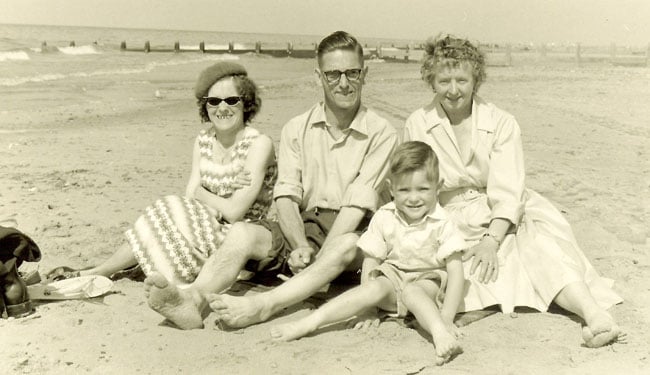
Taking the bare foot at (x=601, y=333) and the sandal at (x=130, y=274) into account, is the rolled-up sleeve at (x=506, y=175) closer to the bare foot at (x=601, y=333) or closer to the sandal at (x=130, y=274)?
the bare foot at (x=601, y=333)

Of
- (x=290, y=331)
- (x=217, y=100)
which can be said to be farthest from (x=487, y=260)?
(x=217, y=100)

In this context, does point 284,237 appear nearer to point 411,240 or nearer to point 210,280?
point 210,280

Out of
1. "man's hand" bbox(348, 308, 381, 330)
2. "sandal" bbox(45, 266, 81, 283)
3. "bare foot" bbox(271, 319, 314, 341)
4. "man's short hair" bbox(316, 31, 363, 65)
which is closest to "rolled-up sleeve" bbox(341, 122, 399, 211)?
"man's short hair" bbox(316, 31, 363, 65)

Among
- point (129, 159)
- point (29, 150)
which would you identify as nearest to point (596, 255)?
point (129, 159)

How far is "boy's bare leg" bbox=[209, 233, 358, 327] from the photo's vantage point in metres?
3.47

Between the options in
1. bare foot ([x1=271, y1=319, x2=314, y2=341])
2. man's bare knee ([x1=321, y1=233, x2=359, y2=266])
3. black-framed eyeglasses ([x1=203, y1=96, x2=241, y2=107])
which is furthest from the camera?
black-framed eyeglasses ([x1=203, y1=96, x2=241, y2=107])

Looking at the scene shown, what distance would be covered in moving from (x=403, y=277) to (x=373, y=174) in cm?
76

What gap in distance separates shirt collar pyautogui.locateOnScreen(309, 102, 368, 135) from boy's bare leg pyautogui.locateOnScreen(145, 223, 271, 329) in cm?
84

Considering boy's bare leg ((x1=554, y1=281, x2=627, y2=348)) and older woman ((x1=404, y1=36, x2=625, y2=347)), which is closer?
boy's bare leg ((x1=554, y1=281, x2=627, y2=348))

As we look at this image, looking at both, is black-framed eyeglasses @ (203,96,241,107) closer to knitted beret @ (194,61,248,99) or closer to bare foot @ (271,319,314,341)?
knitted beret @ (194,61,248,99)

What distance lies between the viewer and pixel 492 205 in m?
3.99

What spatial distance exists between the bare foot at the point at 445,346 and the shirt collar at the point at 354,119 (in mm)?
1509

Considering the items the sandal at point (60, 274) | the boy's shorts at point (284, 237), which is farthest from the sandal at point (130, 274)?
the boy's shorts at point (284, 237)

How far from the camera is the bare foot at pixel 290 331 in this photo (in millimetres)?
3406
